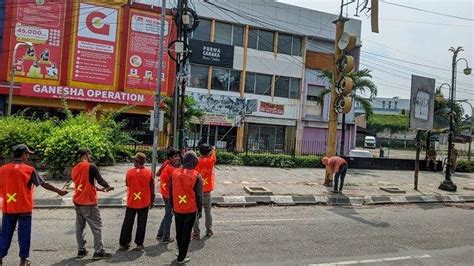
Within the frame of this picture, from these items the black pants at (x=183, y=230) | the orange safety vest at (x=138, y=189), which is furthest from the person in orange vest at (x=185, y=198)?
the orange safety vest at (x=138, y=189)

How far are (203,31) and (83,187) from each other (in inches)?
957

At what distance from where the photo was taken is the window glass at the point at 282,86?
31906 millimetres

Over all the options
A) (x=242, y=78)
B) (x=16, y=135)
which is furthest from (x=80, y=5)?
(x=16, y=135)

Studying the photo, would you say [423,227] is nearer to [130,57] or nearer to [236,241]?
[236,241]

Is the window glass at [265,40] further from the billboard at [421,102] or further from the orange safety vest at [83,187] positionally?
the orange safety vest at [83,187]

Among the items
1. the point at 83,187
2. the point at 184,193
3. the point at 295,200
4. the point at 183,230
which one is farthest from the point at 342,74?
the point at 83,187

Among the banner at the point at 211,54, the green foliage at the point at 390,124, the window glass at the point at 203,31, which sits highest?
the window glass at the point at 203,31

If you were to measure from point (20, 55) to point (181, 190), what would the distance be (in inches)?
877

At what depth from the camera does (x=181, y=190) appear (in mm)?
6121

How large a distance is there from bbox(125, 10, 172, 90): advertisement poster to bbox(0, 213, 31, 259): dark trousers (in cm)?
2177

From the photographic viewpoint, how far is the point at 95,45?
85.5ft

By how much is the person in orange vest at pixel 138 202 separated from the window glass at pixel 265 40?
25.5 m

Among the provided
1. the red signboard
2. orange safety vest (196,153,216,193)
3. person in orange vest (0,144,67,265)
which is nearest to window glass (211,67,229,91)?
the red signboard

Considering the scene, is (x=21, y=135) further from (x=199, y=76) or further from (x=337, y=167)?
(x=199, y=76)
